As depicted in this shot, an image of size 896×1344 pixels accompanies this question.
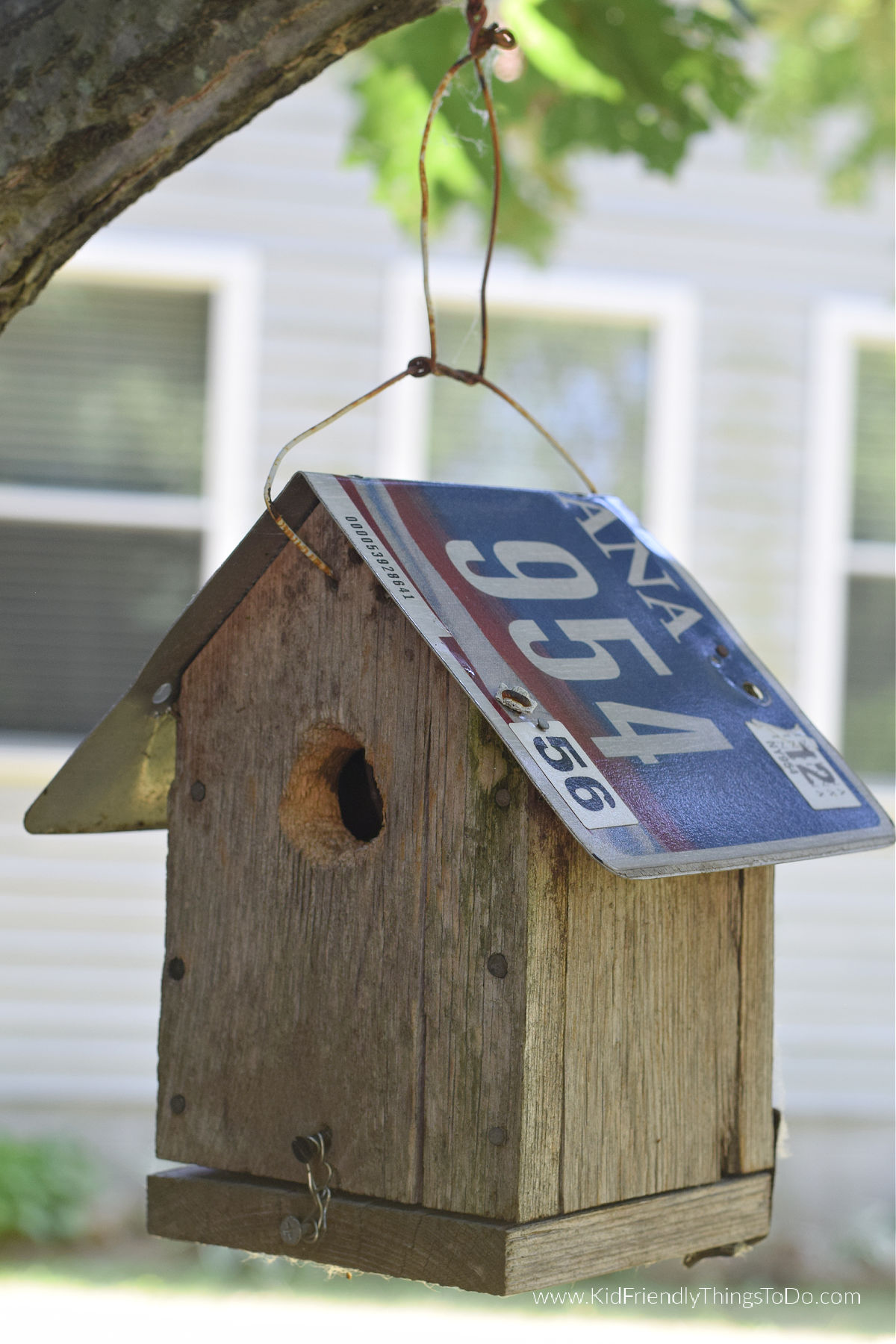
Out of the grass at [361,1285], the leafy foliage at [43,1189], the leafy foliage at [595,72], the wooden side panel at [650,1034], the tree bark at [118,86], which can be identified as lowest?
the grass at [361,1285]

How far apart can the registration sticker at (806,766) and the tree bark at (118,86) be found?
0.77m

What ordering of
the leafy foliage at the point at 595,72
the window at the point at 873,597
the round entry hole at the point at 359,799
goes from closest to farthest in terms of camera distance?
the round entry hole at the point at 359,799 < the leafy foliage at the point at 595,72 < the window at the point at 873,597

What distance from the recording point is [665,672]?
145 cm

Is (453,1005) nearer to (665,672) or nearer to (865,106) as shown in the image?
(665,672)

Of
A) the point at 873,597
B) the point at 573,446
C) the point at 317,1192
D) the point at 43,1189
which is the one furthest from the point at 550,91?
the point at 43,1189

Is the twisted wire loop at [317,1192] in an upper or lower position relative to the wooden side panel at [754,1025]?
lower

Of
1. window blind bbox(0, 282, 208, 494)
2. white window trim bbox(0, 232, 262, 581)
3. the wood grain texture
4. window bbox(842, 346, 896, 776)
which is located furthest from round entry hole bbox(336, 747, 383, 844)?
window bbox(842, 346, 896, 776)

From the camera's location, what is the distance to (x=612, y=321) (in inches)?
191

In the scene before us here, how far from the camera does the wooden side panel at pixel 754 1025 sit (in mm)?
1490

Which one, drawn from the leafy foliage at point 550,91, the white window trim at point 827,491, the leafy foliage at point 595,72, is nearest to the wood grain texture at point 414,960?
the leafy foliage at point 550,91

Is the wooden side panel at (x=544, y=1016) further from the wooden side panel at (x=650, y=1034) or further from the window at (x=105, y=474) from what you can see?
the window at (x=105, y=474)

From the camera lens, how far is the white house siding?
4637 mm

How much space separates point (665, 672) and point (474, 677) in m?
0.28


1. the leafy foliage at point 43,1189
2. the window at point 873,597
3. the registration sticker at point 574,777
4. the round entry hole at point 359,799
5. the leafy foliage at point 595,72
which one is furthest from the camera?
the window at point 873,597
